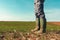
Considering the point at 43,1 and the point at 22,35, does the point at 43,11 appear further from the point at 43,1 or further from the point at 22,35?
the point at 22,35

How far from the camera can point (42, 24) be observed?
41.0ft

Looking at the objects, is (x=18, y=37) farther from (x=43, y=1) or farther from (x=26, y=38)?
(x=43, y=1)

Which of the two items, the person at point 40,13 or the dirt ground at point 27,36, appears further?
the person at point 40,13

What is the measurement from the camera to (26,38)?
12.1 metres

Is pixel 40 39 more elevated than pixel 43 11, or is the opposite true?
pixel 43 11

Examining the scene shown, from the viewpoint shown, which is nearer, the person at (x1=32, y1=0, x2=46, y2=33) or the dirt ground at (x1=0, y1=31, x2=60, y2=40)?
the dirt ground at (x1=0, y1=31, x2=60, y2=40)

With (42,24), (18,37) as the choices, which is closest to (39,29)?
(42,24)

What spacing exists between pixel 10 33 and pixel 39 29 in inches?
56.5

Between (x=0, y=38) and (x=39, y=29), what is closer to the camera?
(x=0, y=38)

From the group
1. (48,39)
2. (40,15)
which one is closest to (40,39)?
(48,39)

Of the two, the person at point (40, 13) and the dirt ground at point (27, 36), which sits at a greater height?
the person at point (40, 13)

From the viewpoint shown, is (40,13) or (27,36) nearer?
(27,36)

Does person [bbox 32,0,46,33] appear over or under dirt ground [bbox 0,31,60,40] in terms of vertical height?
over

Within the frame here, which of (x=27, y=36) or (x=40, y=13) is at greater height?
(x=40, y=13)
